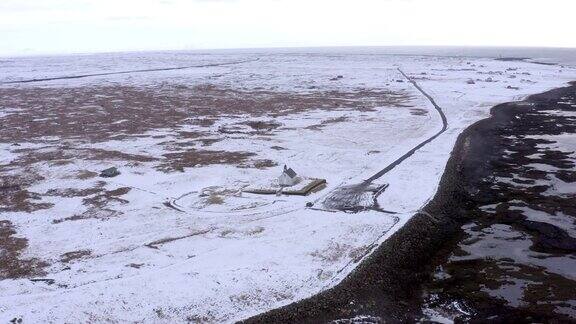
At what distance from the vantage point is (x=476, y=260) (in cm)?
1154

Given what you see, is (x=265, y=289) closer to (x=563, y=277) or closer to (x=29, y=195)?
(x=563, y=277)

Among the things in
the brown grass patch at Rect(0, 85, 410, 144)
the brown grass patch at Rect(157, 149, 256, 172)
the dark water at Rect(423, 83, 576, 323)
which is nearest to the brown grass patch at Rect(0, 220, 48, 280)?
the brown grass patch at Rect(157, 149, 256, 172)

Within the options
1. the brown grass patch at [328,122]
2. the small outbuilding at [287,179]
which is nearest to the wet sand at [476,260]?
the small outbuilding at [287,179]

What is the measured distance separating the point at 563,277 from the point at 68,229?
11461 millimetres

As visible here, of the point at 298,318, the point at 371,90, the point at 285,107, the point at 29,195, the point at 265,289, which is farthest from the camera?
the point at 371,90

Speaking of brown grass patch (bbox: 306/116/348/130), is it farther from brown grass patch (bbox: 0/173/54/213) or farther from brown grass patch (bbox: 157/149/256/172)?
brown grass patch (bbox: 0/173/54/213)


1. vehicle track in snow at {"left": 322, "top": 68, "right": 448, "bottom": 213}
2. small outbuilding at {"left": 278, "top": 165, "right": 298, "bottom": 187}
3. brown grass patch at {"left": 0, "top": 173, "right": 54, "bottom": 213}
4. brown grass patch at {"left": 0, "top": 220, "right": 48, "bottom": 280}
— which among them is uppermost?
small outbuilding at {"left": 278, "top": 165, "right": 298, "bottom": 187}

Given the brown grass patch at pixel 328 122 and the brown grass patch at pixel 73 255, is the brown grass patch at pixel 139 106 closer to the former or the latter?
the brown grass patch at pixel 328 122

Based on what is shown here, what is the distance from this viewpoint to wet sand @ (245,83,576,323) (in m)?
9.41

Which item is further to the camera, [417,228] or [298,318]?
[417,228]

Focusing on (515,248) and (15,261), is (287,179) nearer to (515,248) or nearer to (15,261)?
(515,248)

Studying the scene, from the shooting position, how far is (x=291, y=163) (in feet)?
64.2

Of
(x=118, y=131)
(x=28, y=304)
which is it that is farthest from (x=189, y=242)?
(x=118, y=131)

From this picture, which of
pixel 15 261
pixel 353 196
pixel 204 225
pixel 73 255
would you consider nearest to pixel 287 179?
pixel 353 196
